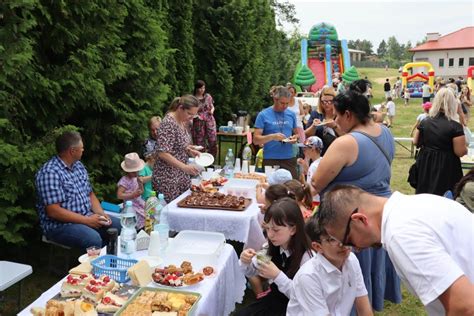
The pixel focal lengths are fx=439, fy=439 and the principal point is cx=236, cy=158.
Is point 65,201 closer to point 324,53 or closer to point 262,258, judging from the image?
point 262,258

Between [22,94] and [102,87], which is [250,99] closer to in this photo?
[102,87]

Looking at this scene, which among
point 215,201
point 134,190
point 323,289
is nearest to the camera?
point 323,289

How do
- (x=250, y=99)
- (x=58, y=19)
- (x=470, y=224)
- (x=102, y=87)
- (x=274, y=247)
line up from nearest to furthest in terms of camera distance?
(x=470, y=224) < (x=274, y=247) < (x=58, y=19) < (x=102, y=87) < (x=250, y=99)

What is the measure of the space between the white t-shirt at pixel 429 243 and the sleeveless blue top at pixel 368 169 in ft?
4.46

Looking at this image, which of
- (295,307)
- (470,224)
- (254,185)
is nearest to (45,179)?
(254,185)

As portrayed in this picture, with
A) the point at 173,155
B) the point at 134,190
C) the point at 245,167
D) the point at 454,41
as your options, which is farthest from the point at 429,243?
the point at 454,41

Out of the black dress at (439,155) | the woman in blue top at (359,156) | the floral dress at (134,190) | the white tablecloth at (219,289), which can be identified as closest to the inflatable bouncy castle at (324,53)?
the black dress at (439,155)

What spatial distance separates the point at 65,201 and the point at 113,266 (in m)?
1.28

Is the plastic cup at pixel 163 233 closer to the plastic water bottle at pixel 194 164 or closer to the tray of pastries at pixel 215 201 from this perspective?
the tray of pastries at pixel 215 201

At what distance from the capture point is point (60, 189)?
3463 mm

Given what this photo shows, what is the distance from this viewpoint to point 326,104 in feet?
16.4

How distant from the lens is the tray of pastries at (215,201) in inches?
142

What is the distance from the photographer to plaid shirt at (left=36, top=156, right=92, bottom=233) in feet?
11.2

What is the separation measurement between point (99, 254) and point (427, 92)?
68.3ft
